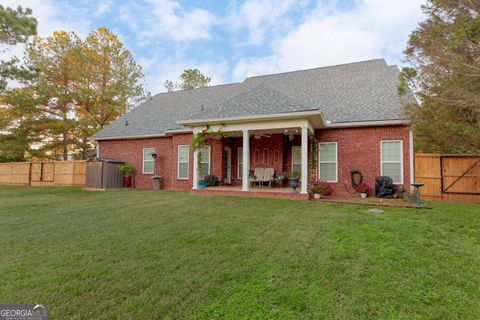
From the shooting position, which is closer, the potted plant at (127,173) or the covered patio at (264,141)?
the covered patio at (264,141)

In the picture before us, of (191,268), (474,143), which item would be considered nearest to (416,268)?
(191,268)

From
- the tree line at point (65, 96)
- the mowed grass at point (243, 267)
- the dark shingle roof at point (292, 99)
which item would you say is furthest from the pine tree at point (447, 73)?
the tree line at point (65, 96)

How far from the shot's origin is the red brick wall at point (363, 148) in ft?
28.7

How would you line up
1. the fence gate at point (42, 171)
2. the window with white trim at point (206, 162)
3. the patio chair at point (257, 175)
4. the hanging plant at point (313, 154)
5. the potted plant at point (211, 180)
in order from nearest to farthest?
the hanging plant at point (313, 154)
the patio chair at point (257, 175)
the potted plant at point (211, 180)
the window with white trim at point (206, 162)
the fence gate at point (42, 171)

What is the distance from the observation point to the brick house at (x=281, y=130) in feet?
28.7

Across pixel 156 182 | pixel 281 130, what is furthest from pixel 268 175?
pixel 156 182

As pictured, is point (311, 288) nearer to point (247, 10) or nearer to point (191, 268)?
point (191, 268)

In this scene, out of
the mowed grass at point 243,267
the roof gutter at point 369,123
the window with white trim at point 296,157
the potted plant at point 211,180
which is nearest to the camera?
the mowed grass at point 243,267

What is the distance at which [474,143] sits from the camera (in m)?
6.32

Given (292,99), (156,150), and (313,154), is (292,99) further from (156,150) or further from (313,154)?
(156,150)

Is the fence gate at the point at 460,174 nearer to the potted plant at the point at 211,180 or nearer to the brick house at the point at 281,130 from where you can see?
the brick house at the point at 281,130

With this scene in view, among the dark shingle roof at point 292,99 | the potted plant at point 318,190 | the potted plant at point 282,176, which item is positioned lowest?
the potted plant at point 318,190

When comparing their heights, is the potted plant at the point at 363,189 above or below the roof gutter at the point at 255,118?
below

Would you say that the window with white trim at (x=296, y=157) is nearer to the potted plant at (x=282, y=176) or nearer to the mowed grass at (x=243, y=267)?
the potted plant at (x=282, y=176)
